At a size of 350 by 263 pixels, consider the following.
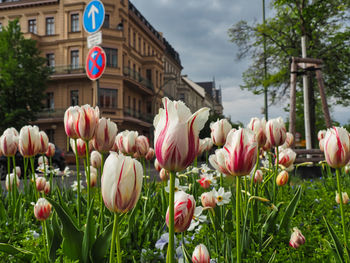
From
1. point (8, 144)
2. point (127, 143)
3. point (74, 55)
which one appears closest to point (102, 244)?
point (127, 143)

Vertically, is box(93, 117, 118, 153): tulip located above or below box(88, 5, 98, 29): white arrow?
below

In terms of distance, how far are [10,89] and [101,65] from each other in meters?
20.6

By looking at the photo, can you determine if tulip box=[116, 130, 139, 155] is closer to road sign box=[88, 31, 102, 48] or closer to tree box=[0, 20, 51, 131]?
road sign box=[88, 31, 102, 48]

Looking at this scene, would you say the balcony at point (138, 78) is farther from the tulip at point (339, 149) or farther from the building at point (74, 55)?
the tulip at point (339, 149)

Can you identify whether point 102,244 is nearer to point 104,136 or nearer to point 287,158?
point 104,136

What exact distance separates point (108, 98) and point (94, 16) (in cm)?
2435

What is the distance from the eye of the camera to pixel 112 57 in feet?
100.0

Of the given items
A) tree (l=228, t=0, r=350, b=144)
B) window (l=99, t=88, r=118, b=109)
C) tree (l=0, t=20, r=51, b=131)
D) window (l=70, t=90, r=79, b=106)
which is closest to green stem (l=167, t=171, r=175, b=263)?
tree (l=228, t=0, r=350, b=144)

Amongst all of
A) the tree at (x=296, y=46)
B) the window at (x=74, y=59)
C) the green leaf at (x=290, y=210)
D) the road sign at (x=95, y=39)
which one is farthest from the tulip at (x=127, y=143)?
the window at (x=74, y=59)

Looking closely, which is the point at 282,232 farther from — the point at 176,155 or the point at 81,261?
the point at 176,155

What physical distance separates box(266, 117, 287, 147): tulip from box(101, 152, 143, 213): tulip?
137 cm

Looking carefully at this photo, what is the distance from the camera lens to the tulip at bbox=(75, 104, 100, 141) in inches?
68.3

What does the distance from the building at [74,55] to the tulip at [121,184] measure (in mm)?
28595

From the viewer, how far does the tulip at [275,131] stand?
84.8 inches
